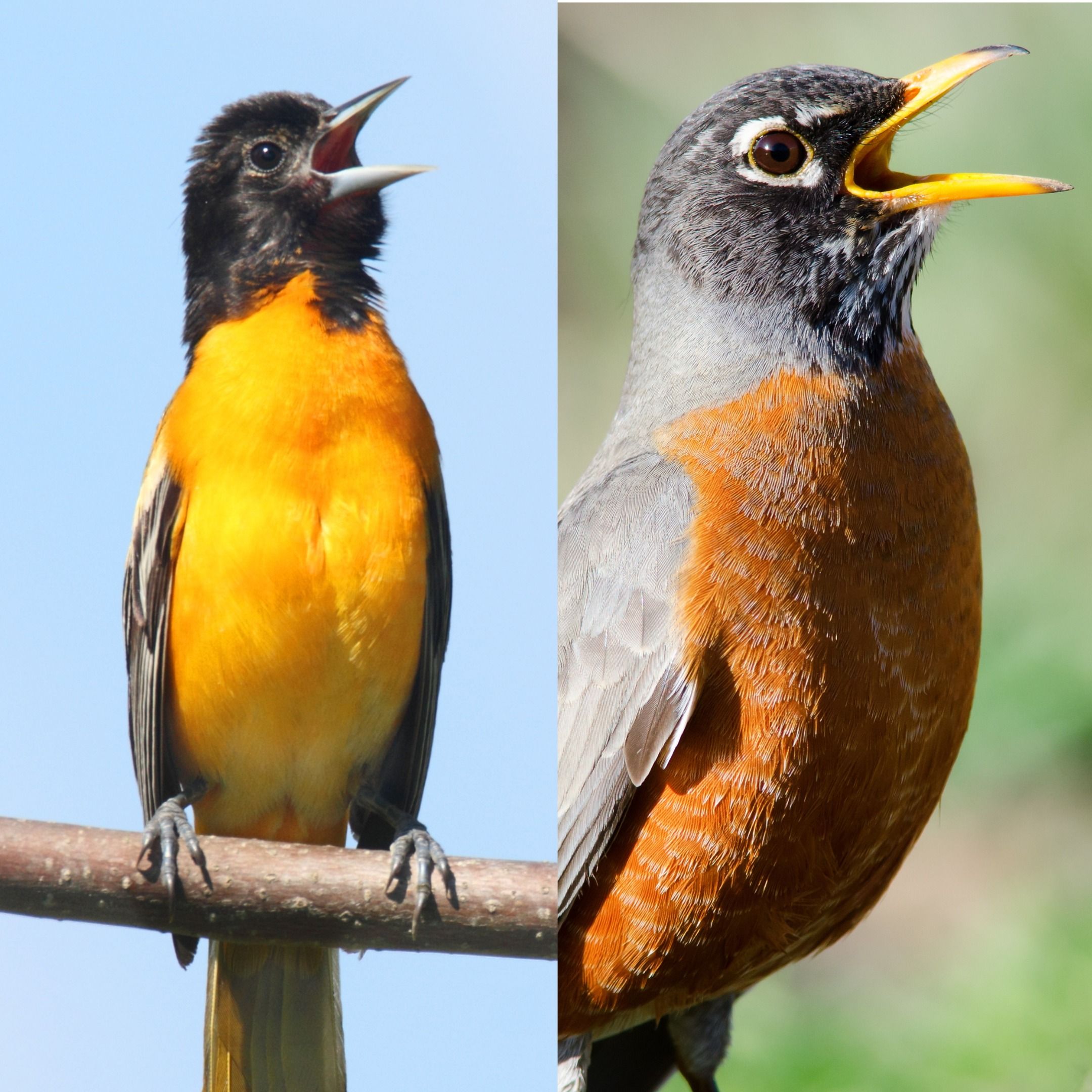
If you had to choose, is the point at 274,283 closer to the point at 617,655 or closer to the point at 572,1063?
the point at 617,655

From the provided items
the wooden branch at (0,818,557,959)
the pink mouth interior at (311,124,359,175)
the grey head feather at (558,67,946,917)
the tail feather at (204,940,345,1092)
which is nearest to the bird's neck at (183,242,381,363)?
the pink mouth interior at (311,124,359,175)

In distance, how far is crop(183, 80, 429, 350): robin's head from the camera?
1.76 metres

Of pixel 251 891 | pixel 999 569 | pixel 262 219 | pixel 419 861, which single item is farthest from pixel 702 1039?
pixel 262 219

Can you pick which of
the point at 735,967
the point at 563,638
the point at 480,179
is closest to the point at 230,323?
the point at 480,179

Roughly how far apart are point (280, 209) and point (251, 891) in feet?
3.15

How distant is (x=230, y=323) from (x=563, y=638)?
687 millimetres

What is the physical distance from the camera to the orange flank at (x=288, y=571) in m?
1.74

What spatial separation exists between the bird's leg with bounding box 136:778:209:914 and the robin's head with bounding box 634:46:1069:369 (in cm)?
108

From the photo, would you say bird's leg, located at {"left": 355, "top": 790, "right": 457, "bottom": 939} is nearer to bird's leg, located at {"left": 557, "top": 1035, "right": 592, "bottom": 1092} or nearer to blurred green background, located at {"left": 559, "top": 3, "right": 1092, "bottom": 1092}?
bird's leg, located at {"left": 557, "top": 1035, "right": 592, "bottom": 1092}

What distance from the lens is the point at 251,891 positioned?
169cm

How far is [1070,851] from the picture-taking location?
192 cm

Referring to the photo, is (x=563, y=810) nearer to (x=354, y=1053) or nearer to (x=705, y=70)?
(x=354, y=1053)

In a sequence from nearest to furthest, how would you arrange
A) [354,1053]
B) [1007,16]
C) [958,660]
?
[958,660]
[354,1053]
[1007,16]

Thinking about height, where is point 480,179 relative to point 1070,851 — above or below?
above
